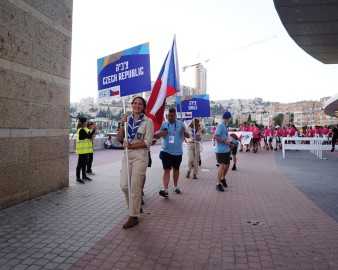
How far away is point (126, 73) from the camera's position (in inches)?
240

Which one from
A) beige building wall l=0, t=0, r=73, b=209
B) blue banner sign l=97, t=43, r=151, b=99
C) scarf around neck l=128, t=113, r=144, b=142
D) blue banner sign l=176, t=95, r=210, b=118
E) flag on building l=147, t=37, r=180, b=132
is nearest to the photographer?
scarf around neck l=128, t=113, r=144, b=142

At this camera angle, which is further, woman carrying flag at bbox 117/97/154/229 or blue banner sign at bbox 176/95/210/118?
blue banner sign at bbox 176/95/210/118

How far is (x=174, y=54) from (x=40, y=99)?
2.98 metres

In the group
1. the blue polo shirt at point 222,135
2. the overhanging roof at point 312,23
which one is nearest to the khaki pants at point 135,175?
the blue polo shirt at point 222,135

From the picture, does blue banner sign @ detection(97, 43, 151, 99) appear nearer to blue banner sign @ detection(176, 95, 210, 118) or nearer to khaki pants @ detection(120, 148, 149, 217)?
khaki pants @ detection(120, 148, 149, 217)

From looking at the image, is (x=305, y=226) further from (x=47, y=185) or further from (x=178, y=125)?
(x=47, y=185)

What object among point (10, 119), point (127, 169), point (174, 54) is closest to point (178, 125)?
point (174, 54)

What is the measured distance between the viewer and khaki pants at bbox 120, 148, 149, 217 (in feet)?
17.0

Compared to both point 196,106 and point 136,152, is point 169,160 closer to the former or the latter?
point 136,152

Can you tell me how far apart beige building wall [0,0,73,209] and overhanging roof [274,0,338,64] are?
8714mm

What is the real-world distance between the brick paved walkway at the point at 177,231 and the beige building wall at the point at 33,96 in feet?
1.60

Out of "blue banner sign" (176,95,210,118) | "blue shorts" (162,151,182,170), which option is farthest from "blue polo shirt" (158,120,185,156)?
"blue banner sign" (176,95,210,118)

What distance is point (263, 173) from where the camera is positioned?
1176cm

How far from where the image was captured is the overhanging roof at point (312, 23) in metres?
12.8
